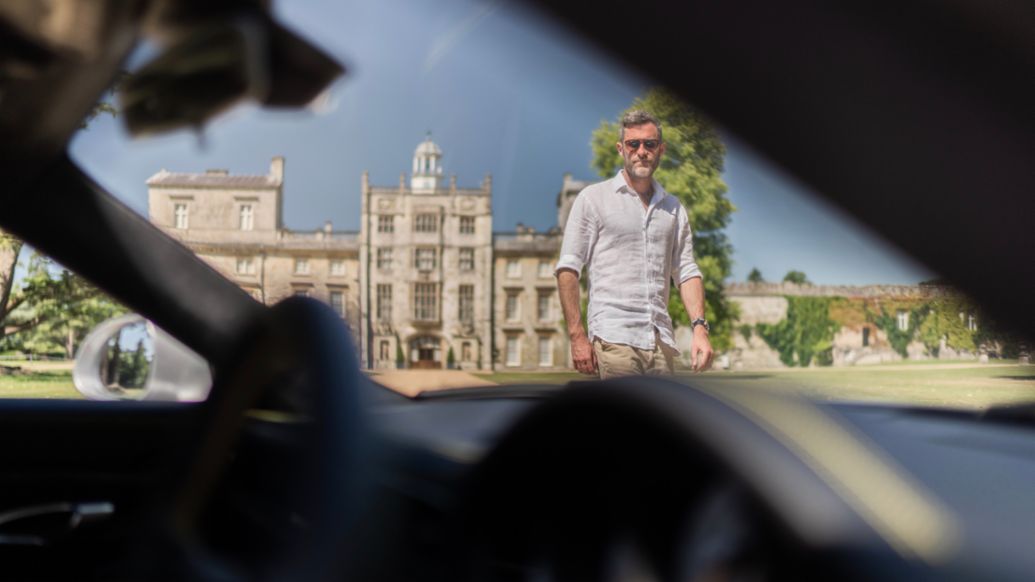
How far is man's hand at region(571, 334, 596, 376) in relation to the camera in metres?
1.96

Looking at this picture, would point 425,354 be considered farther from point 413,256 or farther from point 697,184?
point 697,184

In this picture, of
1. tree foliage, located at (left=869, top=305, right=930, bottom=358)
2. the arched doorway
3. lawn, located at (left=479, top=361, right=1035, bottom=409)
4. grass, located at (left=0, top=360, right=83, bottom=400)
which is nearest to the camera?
lawn, located at (left=479, top=361, right=1035, bottom=409)

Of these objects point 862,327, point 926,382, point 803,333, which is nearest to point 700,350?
point 803,333

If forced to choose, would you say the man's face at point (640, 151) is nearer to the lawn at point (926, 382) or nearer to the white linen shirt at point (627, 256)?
the white linen shirt at point (627, 256)

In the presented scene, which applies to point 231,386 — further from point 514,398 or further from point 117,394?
point 117,394

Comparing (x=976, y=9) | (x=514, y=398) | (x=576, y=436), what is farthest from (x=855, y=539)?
(x=514, y=398)

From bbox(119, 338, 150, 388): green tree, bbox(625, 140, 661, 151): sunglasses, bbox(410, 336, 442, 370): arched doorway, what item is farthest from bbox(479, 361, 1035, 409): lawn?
bbox(119, 338, 150, 388): green tree

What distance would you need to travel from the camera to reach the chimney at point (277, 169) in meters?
2.38

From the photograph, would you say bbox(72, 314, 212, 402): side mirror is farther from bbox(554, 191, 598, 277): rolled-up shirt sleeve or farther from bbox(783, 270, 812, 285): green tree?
bbox(783, 270, 812, 285): green tree

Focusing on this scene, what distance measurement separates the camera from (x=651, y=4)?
1076mm

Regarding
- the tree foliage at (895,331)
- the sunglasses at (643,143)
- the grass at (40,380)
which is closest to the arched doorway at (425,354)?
the sunglasses at (643,143)

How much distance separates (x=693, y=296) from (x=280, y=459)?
95 centimetres

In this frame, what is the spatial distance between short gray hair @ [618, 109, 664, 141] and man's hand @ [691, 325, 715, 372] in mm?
390

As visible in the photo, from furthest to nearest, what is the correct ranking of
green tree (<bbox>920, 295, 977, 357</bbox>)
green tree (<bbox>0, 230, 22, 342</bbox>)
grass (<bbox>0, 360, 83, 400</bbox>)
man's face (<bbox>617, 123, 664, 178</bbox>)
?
grass (<bbox>0, 360, 83, 400</bbox>) < green tree (<bbox>0, 230, 22, 342</bbox>) < man's face (<bbox>617, 123, 664, 178</bbox>) < green tree (<bbox>920, 295, 977, 357</bbox>)
